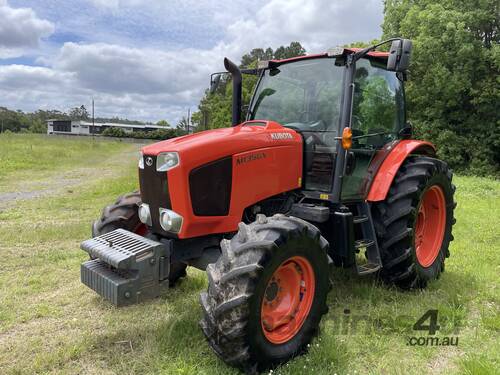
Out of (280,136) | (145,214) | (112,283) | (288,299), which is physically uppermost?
(280,136)

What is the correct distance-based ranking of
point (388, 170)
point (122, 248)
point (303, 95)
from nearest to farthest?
point (122, 248)
point (303, 95)
point (388, 170)

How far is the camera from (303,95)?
4.32 m

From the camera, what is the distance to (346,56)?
407 centimetres

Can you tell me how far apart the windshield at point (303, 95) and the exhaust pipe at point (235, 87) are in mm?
200

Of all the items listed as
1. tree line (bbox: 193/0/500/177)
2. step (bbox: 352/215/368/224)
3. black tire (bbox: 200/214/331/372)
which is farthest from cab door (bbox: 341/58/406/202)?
tree line (bbox: 193/0/500/177)

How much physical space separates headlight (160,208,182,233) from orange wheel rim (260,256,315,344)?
0.81 m

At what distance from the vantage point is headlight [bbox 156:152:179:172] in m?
3.26

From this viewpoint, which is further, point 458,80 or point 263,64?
point 458,80

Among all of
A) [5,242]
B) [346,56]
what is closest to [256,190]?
[346,56]

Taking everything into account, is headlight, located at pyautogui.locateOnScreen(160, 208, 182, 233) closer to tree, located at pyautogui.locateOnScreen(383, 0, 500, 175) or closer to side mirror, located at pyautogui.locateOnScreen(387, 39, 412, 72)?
side mirror, located at pyautogui.locateOnScreen(387, 39, 412, 72)

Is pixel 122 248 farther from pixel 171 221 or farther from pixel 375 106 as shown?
pixel 375 106

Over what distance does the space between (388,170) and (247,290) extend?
231 centimetres

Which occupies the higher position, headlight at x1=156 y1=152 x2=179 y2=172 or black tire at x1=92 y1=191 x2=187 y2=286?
headlight at x1=156 y1=152 x2=179 y2=172

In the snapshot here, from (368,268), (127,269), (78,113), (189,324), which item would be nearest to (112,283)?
(127,269)
